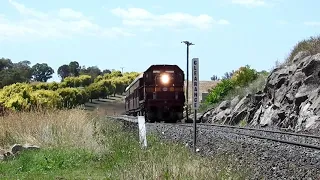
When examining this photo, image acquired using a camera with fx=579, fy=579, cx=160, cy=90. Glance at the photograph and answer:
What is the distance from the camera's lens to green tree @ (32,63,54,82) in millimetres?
165500

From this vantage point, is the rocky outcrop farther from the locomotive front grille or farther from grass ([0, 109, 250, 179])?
the locomotive front grille

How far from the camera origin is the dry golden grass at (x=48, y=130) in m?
18.5

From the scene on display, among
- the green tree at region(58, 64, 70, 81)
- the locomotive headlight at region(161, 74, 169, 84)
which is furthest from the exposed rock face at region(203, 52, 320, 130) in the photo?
the green tree at region(58, 64, 70, 81)

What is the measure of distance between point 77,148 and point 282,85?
17272 mm

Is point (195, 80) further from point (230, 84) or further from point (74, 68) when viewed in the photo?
point (74, 68)

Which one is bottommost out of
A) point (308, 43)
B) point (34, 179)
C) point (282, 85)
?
point (34, 179)

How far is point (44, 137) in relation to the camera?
19.0 meters

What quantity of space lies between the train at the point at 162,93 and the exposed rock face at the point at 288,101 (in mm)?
3287

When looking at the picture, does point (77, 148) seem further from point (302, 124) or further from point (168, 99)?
point (168, 99)

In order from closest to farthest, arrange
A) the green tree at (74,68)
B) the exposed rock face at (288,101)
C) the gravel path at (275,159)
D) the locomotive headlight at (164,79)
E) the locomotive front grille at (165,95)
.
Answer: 1. the gravel path at (275,159)
2. the exposed rock face at (288,101)
3. the locomotive front grille at (165,95)
4. the locomotive headlight at (164,79)
5. the green tree at (74,68)

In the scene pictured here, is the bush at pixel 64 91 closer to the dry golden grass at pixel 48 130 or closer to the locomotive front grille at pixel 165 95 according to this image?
the locomotive front grille at pixel 165 95

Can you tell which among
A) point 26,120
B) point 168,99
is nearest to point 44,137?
point 26,120

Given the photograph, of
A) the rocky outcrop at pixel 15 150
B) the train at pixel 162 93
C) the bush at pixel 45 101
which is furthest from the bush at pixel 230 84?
the rocky outcrop at pixel 15 150

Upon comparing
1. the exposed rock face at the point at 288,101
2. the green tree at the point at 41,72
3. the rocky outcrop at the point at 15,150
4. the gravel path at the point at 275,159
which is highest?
the green tree at the point at 41,72
